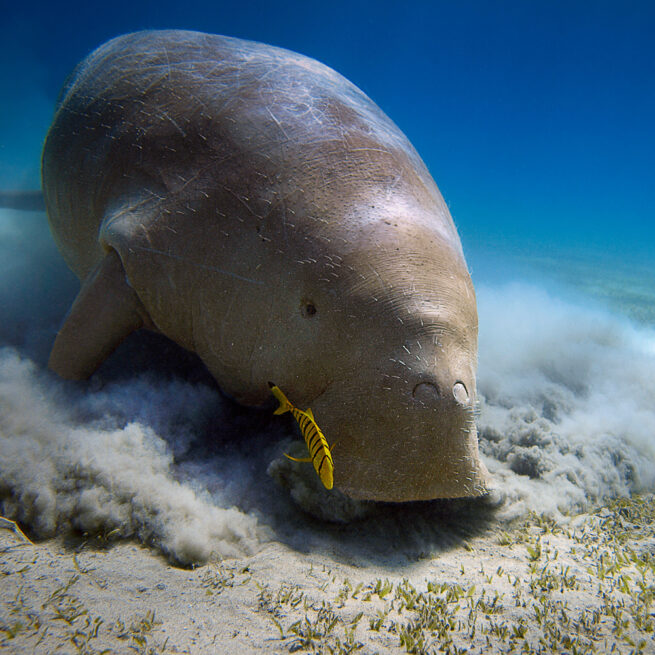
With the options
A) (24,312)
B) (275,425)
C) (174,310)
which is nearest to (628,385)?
(275,425)

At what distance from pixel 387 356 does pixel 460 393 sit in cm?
39

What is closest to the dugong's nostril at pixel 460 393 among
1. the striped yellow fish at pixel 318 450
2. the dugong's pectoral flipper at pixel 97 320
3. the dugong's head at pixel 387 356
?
the dugong's head at pixel 387 356

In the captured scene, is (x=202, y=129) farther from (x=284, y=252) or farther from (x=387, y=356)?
(x=387, y=356)

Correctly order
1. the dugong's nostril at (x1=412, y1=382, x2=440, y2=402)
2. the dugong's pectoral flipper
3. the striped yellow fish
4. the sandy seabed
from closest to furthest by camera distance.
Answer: the sandy seabed
the striped yellow fish
the dugong's nostril at (x1=412, y1=382, x2=440, y2=402)
the dugong's pectoral flipper

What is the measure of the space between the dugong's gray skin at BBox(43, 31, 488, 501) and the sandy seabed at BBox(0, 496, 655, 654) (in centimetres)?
43

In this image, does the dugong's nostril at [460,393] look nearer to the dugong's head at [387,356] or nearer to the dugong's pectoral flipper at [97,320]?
the dugong's head at [387,356]

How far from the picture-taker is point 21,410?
2688 mm

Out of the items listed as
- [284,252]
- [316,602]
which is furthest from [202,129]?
[316,602]

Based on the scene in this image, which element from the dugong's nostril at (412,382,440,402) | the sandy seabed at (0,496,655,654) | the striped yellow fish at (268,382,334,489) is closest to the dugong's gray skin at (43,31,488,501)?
the dugong's nostril at (412,382,440,402)

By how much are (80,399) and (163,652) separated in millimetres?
1994

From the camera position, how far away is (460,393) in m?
2.08

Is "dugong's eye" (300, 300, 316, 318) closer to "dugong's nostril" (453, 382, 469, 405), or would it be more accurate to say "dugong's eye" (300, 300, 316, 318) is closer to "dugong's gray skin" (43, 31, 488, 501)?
"dugong's gray skin" (43, 31, 488, 501)

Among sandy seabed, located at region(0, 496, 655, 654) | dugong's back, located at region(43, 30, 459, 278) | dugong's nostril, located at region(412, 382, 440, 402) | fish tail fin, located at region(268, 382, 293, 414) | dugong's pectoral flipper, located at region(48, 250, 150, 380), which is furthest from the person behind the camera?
dugong's pectoral flipper, located at region(48, 250, 150, 380)

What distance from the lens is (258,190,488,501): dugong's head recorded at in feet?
6.75
